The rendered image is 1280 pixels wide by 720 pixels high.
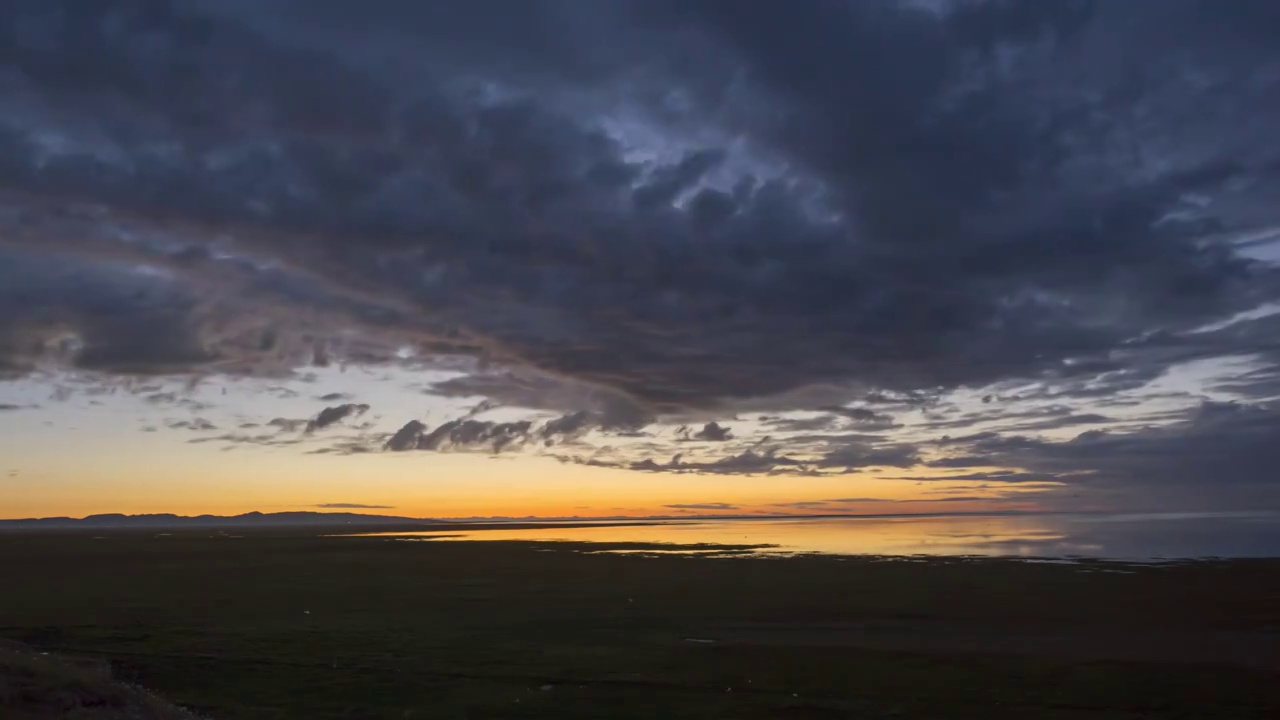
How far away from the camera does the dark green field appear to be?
2381 cm

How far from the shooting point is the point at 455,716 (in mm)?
22266

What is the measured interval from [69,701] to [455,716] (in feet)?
28.5

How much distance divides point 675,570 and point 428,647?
36.2 meters

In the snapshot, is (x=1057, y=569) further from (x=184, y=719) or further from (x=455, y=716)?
(x=184, y=719)

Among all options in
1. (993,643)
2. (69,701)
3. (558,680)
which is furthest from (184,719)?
(993,643)

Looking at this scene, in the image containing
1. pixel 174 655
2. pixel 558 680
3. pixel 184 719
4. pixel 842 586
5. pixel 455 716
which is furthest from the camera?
pixel 842 586

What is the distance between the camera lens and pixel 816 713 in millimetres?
22422

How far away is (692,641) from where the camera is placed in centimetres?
3391

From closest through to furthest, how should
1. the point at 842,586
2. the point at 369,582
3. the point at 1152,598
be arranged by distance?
the point at 1152,598, the point at 842,586, the point at 369,582

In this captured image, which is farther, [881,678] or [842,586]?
[842,586]

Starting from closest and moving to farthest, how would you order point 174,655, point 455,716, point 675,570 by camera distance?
point 455,716 → point 174,655 → point 675,570

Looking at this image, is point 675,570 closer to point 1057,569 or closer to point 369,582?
point 369,582

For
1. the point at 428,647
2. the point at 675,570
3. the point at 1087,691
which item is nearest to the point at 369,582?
the point at 675,570

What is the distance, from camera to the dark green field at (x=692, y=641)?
23812 mm
